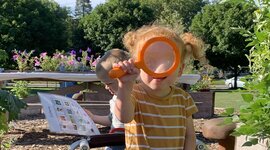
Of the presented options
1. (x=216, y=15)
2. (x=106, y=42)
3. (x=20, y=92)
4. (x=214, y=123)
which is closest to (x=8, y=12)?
(x=106, y=42)

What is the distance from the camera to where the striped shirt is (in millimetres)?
2205

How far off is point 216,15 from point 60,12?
53.8ft

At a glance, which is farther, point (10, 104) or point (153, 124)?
point (10, 104)

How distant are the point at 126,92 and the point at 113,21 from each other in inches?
1742

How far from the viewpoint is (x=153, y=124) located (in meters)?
2.21

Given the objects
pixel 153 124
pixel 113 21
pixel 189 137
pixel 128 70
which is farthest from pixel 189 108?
pixel 113 21

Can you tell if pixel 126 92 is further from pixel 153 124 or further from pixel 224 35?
pixel 224 35

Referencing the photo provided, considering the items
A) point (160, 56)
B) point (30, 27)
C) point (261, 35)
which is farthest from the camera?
point (30, 27)

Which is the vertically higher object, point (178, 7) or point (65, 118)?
point (178, 7)

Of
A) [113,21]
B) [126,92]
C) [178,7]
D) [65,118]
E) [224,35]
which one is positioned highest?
[178,7]

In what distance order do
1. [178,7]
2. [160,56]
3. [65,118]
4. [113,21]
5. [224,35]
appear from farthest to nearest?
1. [178,7]
2. [113,21]
3. [224,35]
4. [65,118]
5. [160,56]

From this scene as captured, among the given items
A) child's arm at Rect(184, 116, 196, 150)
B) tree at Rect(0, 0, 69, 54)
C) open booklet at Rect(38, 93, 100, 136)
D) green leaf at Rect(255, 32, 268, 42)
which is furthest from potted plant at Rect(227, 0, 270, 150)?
tree at Rect(0, 0, 69, 54)

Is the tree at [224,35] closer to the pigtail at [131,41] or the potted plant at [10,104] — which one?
the potted plant at [10,104]

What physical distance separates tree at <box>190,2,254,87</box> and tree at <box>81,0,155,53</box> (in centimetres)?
485
